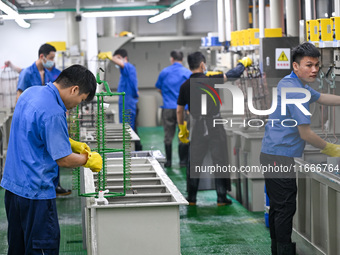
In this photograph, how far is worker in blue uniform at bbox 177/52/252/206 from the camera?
564cm

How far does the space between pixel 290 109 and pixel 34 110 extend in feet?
5.21

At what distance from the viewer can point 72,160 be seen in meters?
2.84

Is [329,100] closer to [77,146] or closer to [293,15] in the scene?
[77,146]

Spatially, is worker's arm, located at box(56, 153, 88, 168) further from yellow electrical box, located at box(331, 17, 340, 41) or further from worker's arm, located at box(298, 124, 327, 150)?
yellow electrical box, located at box(331, 17, 340, 41)

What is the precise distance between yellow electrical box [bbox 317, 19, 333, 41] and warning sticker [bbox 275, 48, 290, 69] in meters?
0.90

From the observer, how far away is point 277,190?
3740 millimetres

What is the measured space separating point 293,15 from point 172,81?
8.25 feet

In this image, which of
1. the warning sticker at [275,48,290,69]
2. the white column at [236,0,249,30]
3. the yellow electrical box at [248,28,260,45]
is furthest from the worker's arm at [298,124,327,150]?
the white column at [236,0,249,30]

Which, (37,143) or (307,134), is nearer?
(37,143)

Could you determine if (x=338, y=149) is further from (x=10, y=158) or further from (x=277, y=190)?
(x=10, y=158)

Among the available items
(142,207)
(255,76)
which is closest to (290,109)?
(142,207)

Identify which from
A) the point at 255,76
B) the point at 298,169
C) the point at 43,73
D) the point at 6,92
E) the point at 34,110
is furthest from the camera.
→ the point at 6,92

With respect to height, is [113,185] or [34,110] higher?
[34,110]

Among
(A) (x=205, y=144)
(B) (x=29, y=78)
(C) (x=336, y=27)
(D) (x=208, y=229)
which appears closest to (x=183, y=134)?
(A) (x=205, y=144)
